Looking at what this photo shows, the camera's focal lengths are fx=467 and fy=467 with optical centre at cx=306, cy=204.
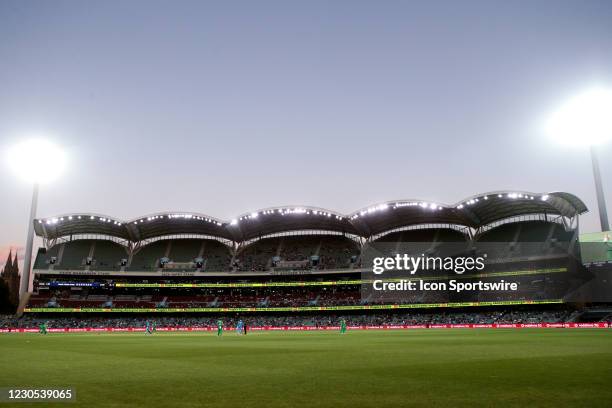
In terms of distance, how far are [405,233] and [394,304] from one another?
686 inches

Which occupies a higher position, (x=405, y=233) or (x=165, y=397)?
(x=405, y=233)

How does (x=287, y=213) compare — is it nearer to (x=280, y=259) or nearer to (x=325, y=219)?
(x=325, y=219)

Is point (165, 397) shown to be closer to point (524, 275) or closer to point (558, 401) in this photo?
point (558, 401)

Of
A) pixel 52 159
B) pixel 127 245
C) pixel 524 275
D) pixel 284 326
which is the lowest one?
pixel 284 326

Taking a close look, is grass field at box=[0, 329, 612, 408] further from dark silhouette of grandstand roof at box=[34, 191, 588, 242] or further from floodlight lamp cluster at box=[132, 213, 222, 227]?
floodlight lamp cluster at box=[132, 213, 222, 227]

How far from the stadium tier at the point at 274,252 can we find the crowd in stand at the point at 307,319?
6.10 ft

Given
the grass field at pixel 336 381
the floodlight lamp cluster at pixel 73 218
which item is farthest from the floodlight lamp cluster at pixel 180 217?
the grass field at pixel 336 381

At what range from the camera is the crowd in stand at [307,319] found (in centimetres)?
6644

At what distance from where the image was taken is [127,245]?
9925cm

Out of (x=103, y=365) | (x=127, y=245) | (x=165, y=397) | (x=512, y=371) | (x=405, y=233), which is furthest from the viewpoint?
(x=127, y=245)

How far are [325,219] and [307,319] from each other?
64.1 feet

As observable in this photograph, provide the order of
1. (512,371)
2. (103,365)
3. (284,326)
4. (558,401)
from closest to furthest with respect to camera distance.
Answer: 1. (558,401)
2. (512,371)
3. (103,365)
4. (284,326)

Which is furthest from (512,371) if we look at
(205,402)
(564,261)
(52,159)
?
(52,159)

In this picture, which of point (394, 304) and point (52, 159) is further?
point (394, 304)
